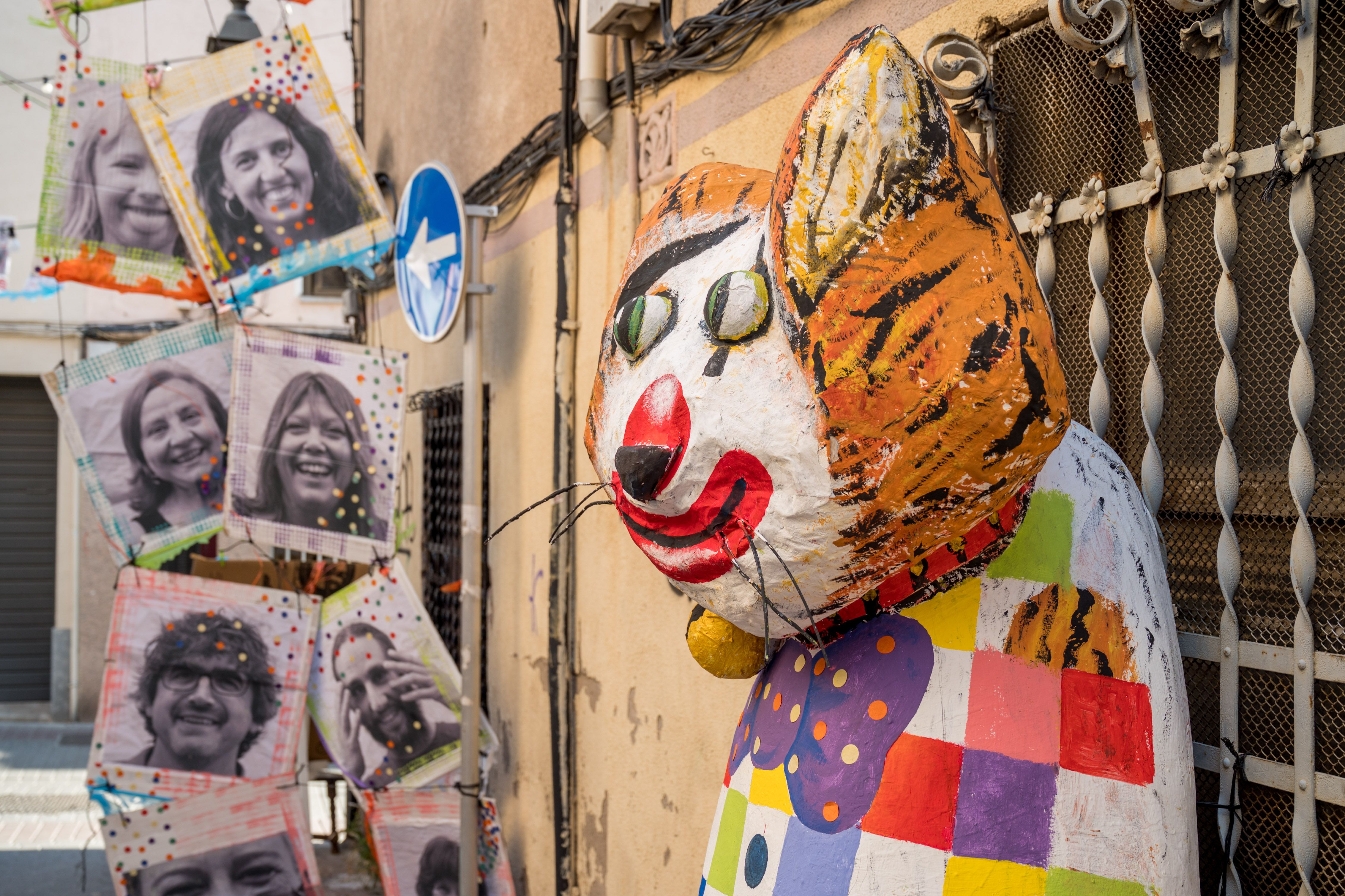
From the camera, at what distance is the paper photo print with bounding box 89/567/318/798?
12.6 feet

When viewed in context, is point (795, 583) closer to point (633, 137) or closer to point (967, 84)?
point (967, 84)

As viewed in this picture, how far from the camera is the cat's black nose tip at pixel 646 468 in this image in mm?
1270

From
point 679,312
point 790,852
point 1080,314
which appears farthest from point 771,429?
point 1080,314

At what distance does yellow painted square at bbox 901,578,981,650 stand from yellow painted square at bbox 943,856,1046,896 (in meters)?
0.26

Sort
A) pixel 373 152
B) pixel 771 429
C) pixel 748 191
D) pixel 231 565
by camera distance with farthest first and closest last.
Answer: pixel 373 152 → pixel 231 565 → pixel 748 191 → pixel 771 429

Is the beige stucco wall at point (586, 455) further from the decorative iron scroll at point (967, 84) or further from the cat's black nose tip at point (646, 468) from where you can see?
the cat's black nose tip at point (646, 468)

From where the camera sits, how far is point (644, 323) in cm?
139

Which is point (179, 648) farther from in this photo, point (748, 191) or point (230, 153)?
point (748, 191)

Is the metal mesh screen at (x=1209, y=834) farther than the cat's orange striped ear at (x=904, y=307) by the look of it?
Yes

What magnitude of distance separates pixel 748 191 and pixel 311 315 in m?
11.1

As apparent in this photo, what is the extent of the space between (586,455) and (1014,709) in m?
2.79

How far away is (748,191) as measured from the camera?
1.48 meters

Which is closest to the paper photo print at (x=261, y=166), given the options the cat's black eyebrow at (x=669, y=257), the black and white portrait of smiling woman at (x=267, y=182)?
the black and white portrait of smiling woman at (x=267, y=182)

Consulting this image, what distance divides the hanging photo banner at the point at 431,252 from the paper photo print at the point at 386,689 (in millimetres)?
1032
